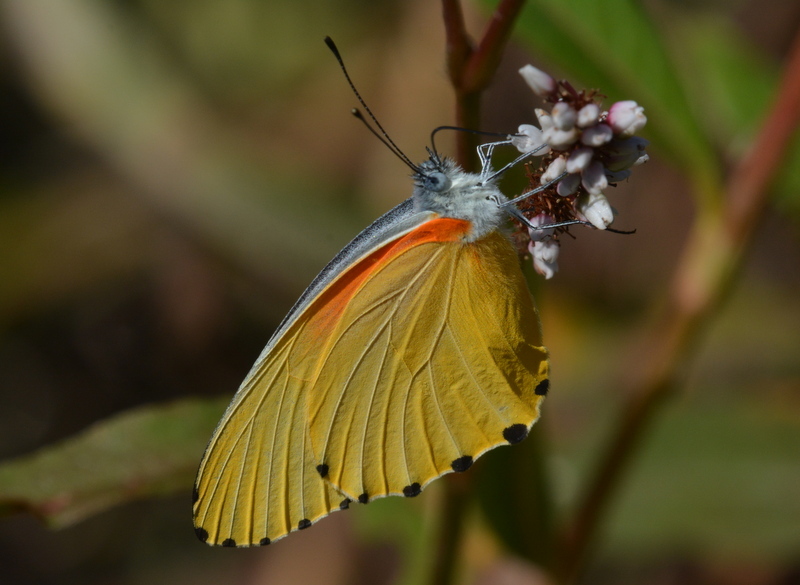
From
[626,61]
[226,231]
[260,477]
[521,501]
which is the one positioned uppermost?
[226,231]

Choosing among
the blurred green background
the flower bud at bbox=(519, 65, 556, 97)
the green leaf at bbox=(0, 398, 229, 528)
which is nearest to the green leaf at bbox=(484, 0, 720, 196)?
the flower bud at bbox=(519, 65, 556, 97)

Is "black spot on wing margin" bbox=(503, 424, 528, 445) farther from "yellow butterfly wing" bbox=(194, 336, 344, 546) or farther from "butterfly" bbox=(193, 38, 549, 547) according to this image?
"yellow butterfly wing" bbox=(194, 336, 344, 546)

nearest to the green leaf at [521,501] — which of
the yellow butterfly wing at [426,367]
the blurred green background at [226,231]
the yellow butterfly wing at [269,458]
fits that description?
the yellow butterfly wing at [426,367]

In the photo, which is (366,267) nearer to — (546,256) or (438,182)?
(438,182)

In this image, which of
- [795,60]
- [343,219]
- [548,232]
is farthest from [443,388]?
[343,219]

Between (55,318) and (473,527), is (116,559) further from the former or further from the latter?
(473,527)

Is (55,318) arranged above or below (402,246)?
above

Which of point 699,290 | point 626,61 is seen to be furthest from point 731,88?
point 699,290
